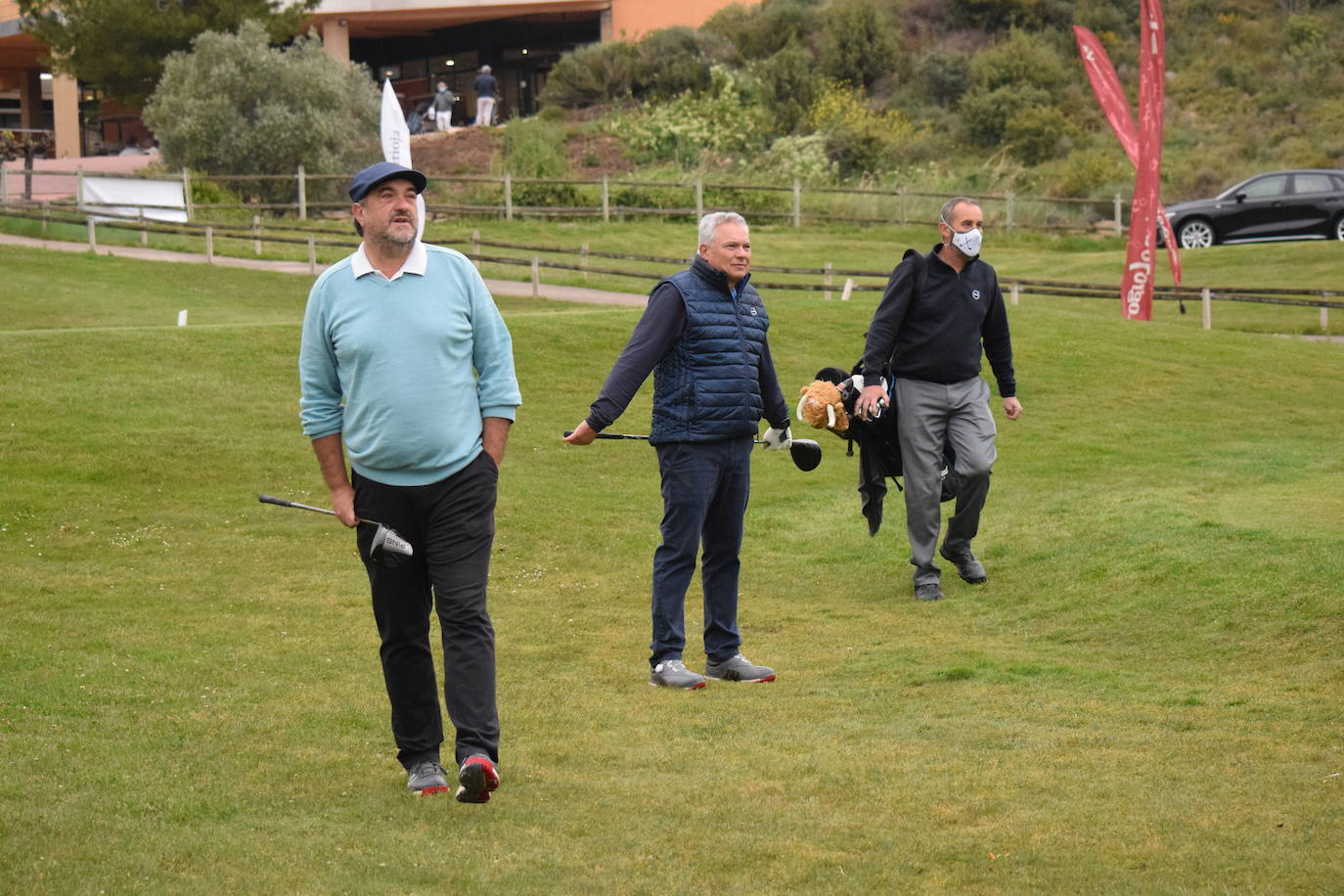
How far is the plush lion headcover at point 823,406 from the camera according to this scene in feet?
30.9

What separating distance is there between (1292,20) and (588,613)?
47.1m

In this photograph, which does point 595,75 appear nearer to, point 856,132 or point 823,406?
point 856,132

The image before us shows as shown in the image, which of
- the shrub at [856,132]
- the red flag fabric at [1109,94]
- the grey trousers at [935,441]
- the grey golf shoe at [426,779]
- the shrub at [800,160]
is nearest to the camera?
the grey golf shoe at [426,779]

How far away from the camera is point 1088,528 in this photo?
37.0 ft

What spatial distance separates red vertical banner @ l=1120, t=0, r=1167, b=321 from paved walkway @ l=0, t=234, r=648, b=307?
26.2ft

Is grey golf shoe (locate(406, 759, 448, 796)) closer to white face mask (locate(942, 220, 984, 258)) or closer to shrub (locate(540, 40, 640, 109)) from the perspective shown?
white face mask (locate(942, 220, 984, 258))

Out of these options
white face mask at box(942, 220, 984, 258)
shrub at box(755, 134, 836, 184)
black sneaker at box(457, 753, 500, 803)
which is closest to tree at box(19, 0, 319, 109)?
shrub at box(755, 134, 836, 184)

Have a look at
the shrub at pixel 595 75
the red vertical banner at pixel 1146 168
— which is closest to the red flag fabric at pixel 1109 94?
the red vertical banner at pixel 1146 168

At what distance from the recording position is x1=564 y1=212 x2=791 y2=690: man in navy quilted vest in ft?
24.3

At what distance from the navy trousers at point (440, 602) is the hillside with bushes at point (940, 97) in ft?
128

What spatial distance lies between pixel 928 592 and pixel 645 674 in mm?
2730

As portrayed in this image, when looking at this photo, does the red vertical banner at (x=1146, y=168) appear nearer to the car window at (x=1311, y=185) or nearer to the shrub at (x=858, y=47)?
the car window at (x=1311, y=185)

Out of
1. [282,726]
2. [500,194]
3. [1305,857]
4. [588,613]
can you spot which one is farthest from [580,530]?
[500,194]

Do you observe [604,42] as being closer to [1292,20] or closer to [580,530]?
[1292,20]
